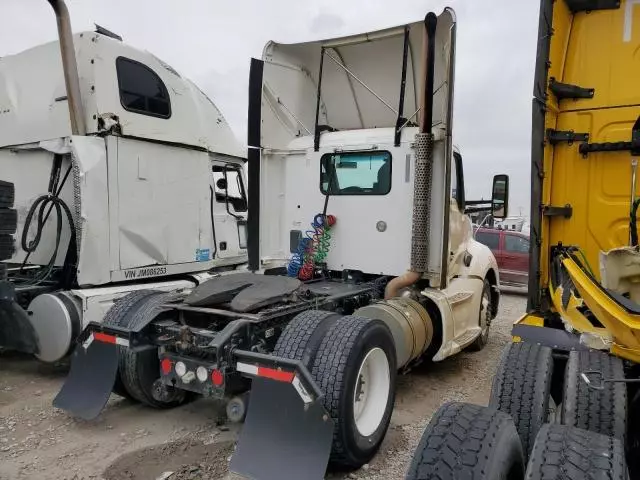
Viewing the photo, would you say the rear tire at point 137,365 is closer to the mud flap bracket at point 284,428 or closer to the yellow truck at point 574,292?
the mud flap bracket at point 284,428

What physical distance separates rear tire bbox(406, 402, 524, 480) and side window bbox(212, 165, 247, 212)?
6.20 meters

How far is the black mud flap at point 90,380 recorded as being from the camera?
385 centimetres

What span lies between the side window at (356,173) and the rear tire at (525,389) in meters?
3.02

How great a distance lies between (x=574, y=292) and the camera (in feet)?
10.1

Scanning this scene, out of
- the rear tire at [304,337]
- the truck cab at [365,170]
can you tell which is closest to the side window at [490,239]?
the truck cab at [365,170]

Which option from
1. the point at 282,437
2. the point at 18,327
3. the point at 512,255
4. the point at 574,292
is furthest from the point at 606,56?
the point at 512,255

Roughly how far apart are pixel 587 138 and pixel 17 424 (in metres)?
5.16

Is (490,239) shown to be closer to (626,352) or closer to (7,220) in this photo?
(626,352)

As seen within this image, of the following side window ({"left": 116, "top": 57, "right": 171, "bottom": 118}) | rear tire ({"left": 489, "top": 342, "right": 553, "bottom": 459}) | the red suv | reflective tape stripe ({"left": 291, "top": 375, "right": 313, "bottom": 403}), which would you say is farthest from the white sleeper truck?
the red suv

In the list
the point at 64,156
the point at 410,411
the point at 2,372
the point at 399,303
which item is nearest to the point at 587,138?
the point at 399,303

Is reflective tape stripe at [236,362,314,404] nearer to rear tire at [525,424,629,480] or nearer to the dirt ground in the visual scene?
the dirt ground

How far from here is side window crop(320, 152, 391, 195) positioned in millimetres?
5484

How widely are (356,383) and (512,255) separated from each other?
30.1 ft

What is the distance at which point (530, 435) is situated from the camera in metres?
2.47
